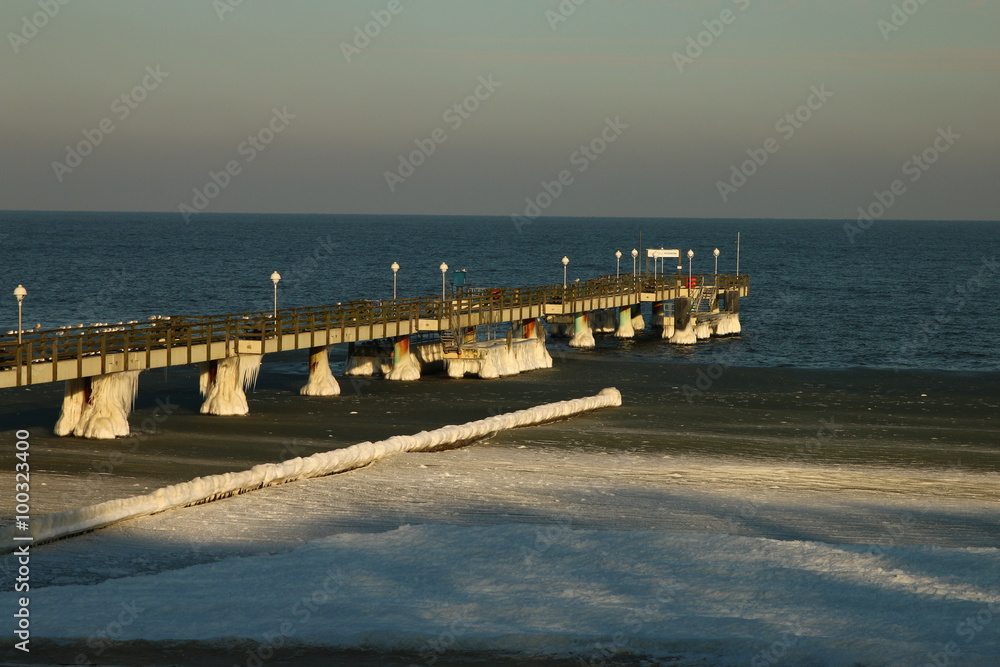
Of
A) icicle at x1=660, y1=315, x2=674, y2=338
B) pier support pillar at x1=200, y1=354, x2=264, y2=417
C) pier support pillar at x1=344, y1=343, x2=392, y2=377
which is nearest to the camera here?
pier support pillar at x1=200, y1=354, x2=264, y2=417

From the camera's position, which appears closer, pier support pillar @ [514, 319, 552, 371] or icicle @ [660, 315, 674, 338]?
pier support pillar @ [514, 319, 552, 371]

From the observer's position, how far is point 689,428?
107 ft

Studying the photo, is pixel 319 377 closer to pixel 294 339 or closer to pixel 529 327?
pixel 294 339

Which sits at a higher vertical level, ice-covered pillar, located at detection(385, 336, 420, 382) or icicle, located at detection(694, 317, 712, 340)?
icicle, located at detection(694, 317, 712, 340)

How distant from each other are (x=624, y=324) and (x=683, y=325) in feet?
8.82

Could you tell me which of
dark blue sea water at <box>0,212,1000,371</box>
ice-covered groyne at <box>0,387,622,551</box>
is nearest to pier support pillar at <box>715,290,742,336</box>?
dark blue sea water at <box>0,212,1000,371</box>

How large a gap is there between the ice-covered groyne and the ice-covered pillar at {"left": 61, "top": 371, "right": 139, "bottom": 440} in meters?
6.16

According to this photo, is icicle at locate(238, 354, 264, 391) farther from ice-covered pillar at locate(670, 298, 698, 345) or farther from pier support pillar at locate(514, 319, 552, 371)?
ice-covered pillar at locate(670, 298, 698, 345)

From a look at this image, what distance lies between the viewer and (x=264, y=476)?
77.8ft

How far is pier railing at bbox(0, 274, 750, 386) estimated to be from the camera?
28.3 m

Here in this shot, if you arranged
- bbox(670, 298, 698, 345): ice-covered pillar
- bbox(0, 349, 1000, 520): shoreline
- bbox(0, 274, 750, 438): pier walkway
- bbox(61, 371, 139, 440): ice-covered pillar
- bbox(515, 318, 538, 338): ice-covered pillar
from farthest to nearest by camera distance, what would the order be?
1. bbox(670, 298, 698, 345): ice-covered pillar
2. bbox(515, 318, 538, 338): ice-covered pillar
3. bbox(61, 371, 139, 440): ice-covered pillar
4. bbox(0, 274, 750, 438): pier walkway
5. bbox(0, 349, 1000, 520): shoreline

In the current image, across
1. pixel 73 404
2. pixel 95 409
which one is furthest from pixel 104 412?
pixel 73 404

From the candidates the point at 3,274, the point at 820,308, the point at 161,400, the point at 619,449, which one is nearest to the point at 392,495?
the point at 619,449
